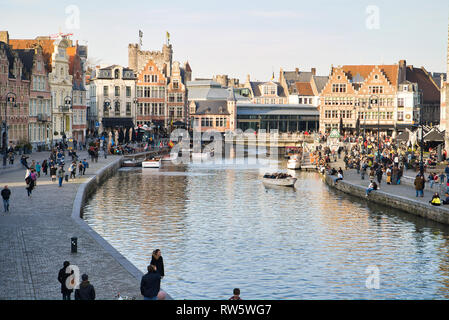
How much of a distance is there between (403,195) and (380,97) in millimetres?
80200

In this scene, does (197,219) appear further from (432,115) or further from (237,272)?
(432,115)

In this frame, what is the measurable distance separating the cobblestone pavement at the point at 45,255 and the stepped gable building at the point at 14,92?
35248 millimetres

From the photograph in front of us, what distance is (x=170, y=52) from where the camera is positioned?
161m

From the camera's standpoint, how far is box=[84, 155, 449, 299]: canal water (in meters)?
26.0

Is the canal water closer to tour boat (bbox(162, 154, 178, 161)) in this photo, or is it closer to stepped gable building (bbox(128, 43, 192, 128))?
tour boat (bbox(162, 154, 178, 161))

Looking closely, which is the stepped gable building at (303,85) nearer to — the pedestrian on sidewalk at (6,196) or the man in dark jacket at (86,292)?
the pedestrian on sidewalk at (6,196)

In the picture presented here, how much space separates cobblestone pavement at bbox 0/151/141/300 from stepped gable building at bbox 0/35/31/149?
35.2 m

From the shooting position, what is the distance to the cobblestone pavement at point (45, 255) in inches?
801

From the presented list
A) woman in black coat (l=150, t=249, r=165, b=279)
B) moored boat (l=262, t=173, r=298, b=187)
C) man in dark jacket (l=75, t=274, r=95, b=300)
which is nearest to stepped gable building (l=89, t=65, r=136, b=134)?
moored boat (l=262, t=173, r=298, b=187)

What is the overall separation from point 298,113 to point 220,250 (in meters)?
112

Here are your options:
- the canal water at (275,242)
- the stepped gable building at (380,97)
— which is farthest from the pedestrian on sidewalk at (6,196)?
the stepped gable building at (380,97)
